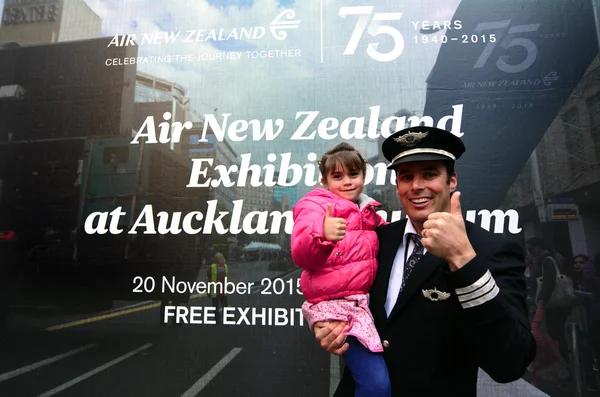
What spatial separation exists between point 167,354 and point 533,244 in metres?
2.61

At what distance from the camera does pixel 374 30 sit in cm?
266

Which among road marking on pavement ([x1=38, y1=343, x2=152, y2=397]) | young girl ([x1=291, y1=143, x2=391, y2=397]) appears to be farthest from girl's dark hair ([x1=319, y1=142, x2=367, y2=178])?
road marking on pavement ([x1=38, y1=343, x2=152, y2=397])

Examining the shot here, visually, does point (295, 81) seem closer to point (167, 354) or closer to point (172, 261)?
point (172, 261)

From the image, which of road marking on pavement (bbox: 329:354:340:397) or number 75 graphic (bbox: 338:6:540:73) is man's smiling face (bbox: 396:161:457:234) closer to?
road marking on pavement (bbox: 329:354:340:397)

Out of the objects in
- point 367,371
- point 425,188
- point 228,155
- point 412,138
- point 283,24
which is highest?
point 283,24

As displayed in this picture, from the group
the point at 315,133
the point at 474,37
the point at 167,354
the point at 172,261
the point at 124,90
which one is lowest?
the point at 167,354

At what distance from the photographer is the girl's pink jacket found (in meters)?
1.31

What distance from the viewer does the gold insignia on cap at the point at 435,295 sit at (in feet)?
3.88

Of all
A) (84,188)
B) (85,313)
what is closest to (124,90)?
(84,188)

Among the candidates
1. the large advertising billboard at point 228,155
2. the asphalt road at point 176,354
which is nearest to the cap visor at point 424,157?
the large advertising billboard at point 228,155

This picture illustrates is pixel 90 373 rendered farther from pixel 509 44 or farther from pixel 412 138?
pixel 509 44

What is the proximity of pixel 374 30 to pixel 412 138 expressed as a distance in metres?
1.75

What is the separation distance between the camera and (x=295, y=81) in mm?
2697

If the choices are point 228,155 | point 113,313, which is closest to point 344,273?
point 228,155
